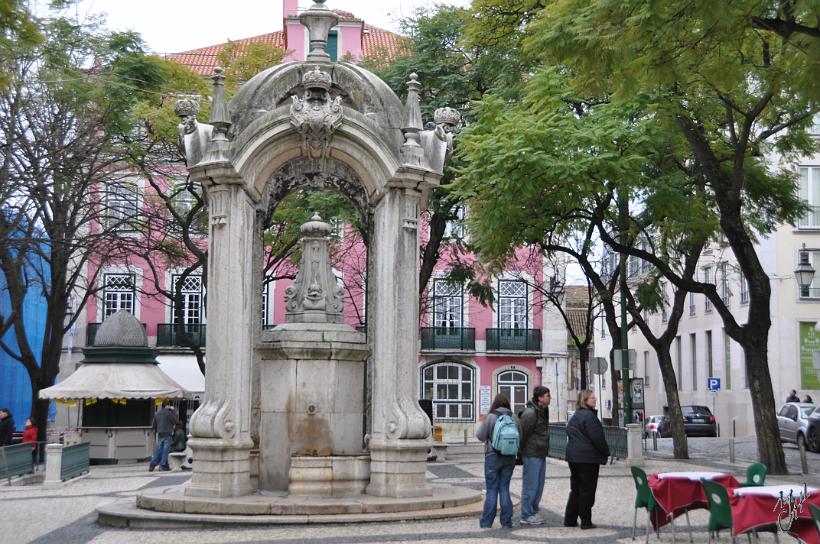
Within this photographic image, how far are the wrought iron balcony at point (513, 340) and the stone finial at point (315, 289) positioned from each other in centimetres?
3688

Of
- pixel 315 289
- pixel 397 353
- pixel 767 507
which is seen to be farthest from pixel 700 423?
pixel 767 507

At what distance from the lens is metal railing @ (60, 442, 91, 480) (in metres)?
22.3

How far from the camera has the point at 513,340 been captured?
170 ft

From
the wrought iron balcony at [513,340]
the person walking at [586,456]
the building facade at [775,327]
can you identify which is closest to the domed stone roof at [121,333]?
the building facade at [775,327]

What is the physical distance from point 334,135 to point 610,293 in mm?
15607

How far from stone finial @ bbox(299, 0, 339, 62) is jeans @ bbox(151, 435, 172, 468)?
13353 mm

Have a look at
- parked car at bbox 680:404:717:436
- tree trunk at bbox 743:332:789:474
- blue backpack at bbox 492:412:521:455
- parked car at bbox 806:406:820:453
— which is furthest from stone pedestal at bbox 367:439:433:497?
parked car at bbox 680:404:717:436

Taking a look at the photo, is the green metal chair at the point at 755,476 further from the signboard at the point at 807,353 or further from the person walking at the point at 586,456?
the signboard at the point at 807,353

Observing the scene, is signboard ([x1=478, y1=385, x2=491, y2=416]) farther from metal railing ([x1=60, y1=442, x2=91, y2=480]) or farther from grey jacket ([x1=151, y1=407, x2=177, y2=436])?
metal railing ([x1=60, y1=442, x2=91, y2=480])

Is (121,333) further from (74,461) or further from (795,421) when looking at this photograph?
(795,421)

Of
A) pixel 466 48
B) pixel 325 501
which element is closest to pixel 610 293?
pixel 466 48

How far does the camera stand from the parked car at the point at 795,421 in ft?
98.8

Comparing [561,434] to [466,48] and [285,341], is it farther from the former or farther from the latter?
[285,341]

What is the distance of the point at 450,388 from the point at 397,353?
125ft
